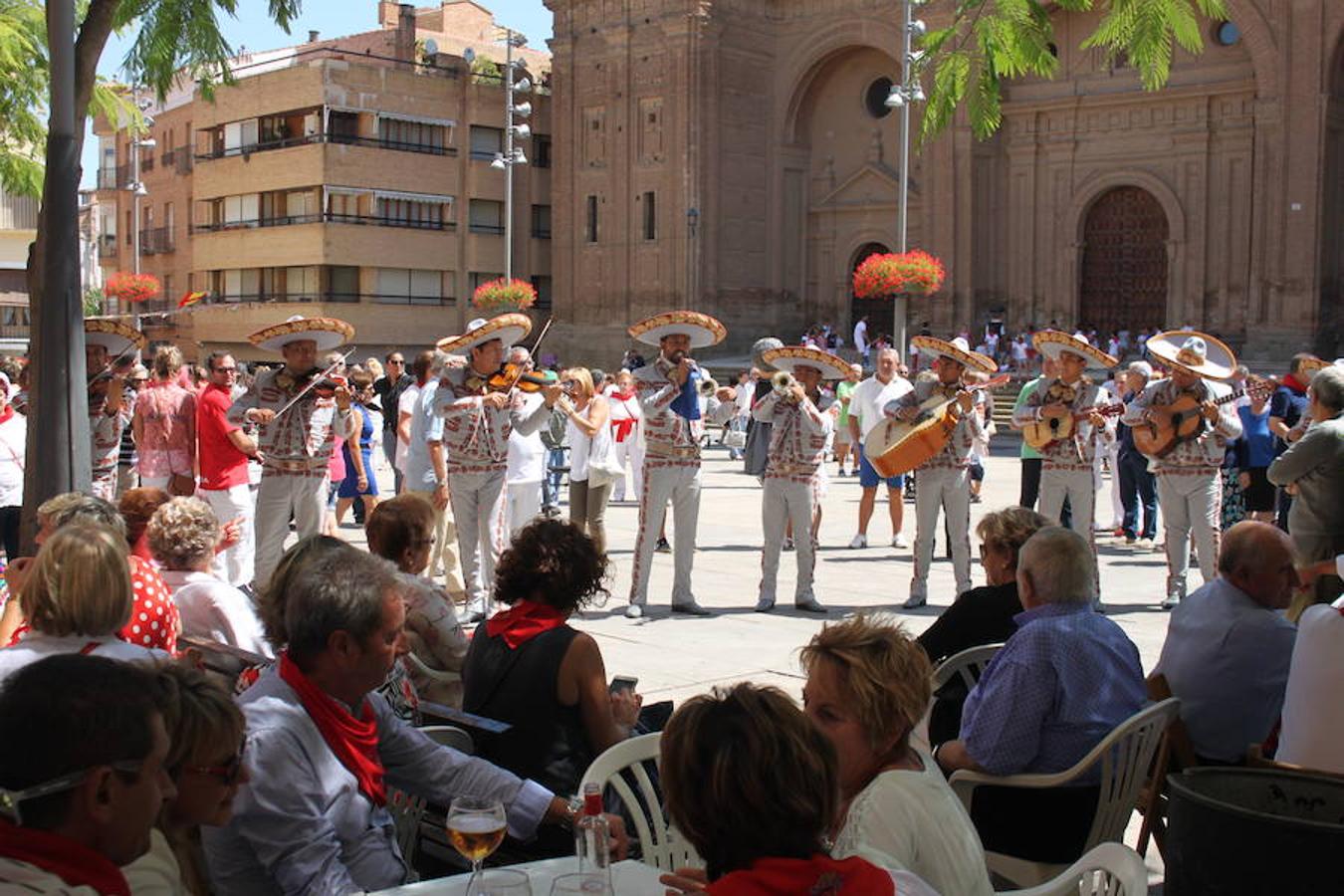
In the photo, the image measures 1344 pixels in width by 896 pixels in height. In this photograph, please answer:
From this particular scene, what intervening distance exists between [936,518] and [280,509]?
495cm

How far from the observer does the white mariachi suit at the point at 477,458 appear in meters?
10.8

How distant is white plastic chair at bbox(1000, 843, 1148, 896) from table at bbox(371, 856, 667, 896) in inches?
35.2

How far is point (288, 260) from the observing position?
49750 millimetres

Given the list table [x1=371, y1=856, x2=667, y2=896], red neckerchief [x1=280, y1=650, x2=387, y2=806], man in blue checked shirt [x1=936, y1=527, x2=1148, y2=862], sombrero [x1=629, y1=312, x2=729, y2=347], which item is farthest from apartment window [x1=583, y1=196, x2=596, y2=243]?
table [x1=371, y1=856, x2=667, y2=896]

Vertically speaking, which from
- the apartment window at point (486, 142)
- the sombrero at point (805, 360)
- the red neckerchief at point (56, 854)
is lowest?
the red neckerchief at point (56, 854)

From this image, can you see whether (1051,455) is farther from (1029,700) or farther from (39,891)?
(39,891)

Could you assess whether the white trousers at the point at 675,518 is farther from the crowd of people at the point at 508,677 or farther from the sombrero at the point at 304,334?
the sombrero at the point at 304,334

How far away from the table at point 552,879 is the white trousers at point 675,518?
736cm

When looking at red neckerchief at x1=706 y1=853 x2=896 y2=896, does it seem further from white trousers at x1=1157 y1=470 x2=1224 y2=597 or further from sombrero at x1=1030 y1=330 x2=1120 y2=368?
sombrero at x1=1030 y1=330 x2=1120 y2=368

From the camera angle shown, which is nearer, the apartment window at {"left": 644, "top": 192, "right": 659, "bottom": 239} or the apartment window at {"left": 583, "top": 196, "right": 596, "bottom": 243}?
the apartment window at {"left": 644, "top": 192, "right": 659, "bottom": 239}

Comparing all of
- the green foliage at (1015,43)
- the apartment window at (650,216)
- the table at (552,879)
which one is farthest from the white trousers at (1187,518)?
the apartment window at (650,216)

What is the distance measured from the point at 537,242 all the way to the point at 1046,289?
19.9m

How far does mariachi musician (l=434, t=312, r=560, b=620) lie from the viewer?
10773 millimetres

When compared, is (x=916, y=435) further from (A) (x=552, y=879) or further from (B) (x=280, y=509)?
(A) (x=552, y=879)
